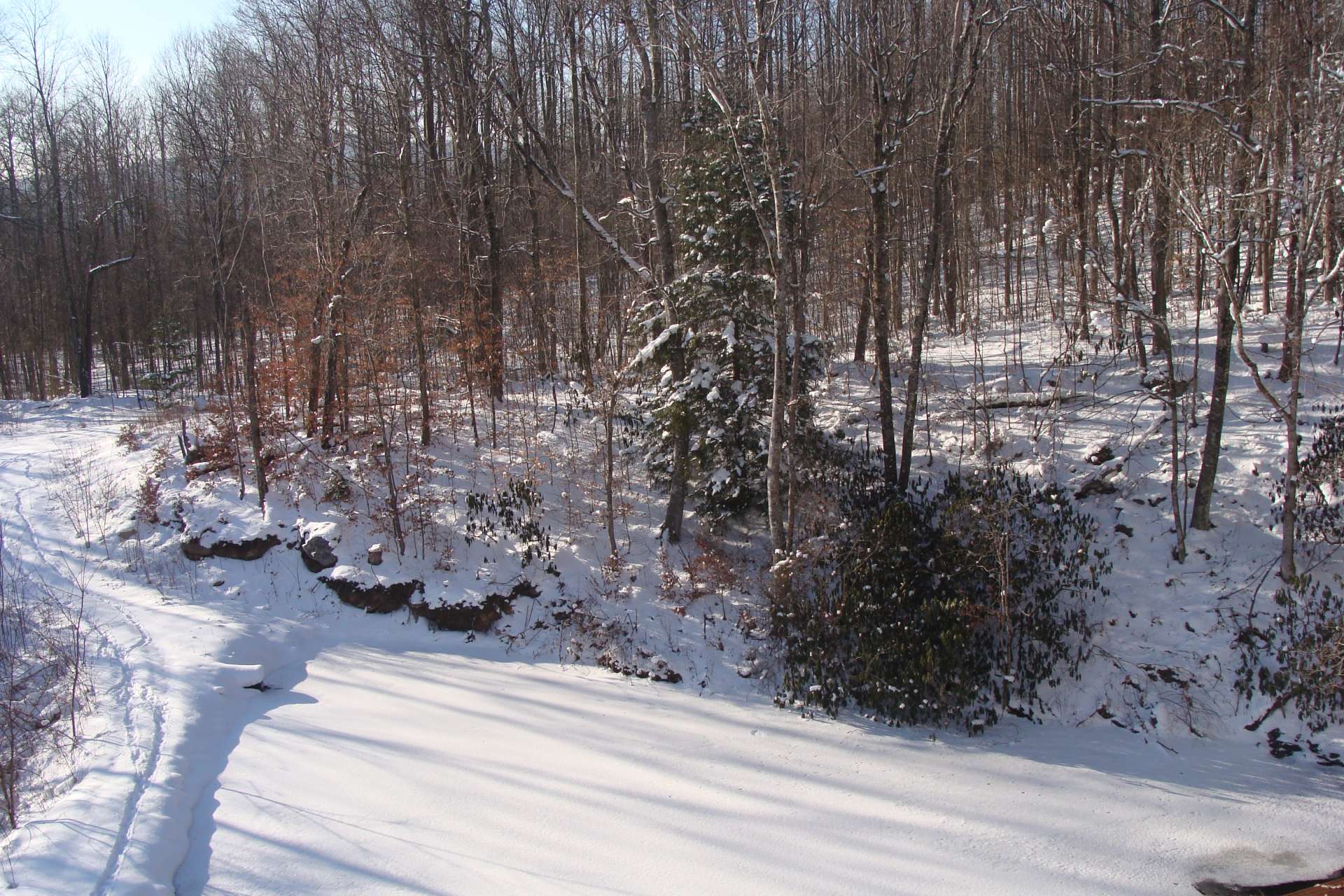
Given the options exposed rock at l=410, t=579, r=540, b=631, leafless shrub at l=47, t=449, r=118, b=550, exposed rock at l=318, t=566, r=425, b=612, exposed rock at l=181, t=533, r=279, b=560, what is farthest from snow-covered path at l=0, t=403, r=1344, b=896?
leafless shrub at l=47, t=449, r=118, b=550

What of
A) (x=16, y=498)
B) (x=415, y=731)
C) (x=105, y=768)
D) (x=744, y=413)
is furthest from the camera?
(x=16, y=498)

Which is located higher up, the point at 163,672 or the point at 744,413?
the point at 744,413

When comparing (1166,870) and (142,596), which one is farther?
(142,596)

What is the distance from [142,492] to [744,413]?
11274 millimetres

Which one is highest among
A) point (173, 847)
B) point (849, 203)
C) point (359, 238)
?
point (849, 203)

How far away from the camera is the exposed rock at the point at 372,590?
37.8 ft

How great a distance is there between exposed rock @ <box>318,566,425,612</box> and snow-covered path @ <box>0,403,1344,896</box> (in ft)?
5.25

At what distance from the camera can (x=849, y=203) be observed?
1811cm

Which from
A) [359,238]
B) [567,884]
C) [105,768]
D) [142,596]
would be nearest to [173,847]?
[105,768]

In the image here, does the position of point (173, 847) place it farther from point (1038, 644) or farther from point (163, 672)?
point (1038, 644)

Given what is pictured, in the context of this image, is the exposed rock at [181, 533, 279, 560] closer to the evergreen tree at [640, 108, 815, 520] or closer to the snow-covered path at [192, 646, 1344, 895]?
the snow-covered path at [192, 646, 1344, 895]

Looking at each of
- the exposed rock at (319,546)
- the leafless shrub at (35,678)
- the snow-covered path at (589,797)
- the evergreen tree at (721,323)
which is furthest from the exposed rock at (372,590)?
the evergreen tree at (721,323)

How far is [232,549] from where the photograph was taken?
12.7m

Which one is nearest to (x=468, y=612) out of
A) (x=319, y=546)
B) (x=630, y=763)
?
(x=319, y=546)
